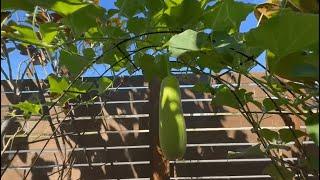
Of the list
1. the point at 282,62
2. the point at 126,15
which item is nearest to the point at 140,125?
the point at 126,15

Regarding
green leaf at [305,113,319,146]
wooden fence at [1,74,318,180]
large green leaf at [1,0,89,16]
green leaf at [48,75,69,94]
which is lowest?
wooden fence at [1,74,318,180]

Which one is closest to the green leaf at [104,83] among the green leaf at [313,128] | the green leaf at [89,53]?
the green leaf at [89,53]

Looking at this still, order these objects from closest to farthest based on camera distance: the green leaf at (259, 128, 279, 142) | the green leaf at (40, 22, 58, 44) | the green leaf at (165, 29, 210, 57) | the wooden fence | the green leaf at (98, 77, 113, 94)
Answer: the green leaf at (165, 29, 210, 57) → the green leaf at (40, 22, 58, 44) → the green leaf at (259, 128, 279, 142) → the green leaf at (98, 77, 113, 94) → the wooden fence

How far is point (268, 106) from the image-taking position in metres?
1.24

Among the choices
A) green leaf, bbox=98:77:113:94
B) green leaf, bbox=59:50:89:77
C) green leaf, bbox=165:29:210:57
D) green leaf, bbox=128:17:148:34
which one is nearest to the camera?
green leaf, bbox=165:29:210:57

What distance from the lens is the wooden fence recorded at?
6.60 feet

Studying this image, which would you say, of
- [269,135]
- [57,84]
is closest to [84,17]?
[57,84]

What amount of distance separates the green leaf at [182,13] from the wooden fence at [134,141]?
3.56 feet

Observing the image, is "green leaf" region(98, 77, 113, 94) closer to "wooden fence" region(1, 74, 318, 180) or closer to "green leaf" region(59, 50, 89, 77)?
"green leaf" region(59, 50, 89, 77)

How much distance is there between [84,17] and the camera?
2.79ft

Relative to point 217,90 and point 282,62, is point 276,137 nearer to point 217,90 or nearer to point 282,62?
point 217,90

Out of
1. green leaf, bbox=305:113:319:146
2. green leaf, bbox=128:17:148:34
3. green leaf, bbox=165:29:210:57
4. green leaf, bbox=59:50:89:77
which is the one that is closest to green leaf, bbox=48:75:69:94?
green leaf, bbox=59:50:89:77

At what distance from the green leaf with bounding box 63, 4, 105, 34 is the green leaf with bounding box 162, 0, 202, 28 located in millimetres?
124

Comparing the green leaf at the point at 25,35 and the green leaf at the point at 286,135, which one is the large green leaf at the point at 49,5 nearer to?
the green leaf at the point at 25,35
